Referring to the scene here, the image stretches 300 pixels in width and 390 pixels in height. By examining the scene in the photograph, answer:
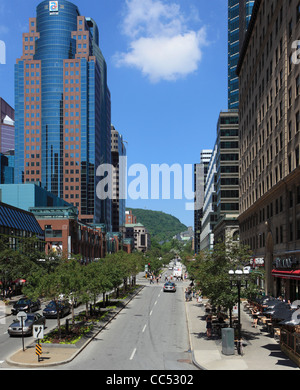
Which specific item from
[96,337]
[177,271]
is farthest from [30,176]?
[96,337]

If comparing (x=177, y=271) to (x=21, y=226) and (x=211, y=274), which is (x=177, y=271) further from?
(x=211, y=274)

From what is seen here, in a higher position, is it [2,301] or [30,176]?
[30,176]

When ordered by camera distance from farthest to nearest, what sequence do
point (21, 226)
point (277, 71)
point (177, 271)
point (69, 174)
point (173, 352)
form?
point (69, 174) < point (177, 271) < point (21, 226) < point (277, 71) < point (173, 352)

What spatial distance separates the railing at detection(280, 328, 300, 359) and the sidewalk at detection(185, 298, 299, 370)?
55 cm

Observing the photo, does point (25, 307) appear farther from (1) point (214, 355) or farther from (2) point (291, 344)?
(2) point (291, 344)

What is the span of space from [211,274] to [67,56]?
156919mm

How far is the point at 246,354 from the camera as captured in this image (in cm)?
2456

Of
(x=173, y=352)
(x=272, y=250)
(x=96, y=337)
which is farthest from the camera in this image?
(x=272, y=250)

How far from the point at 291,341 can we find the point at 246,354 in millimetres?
2696

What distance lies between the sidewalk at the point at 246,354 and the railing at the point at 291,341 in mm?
554

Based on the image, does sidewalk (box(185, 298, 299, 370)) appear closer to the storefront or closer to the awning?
the awning

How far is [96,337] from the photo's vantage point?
30.3 metres

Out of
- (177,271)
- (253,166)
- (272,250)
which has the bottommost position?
(177,271)

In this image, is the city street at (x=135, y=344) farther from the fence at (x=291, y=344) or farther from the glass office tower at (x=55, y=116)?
the glass office tower at (x=55, y=116)
